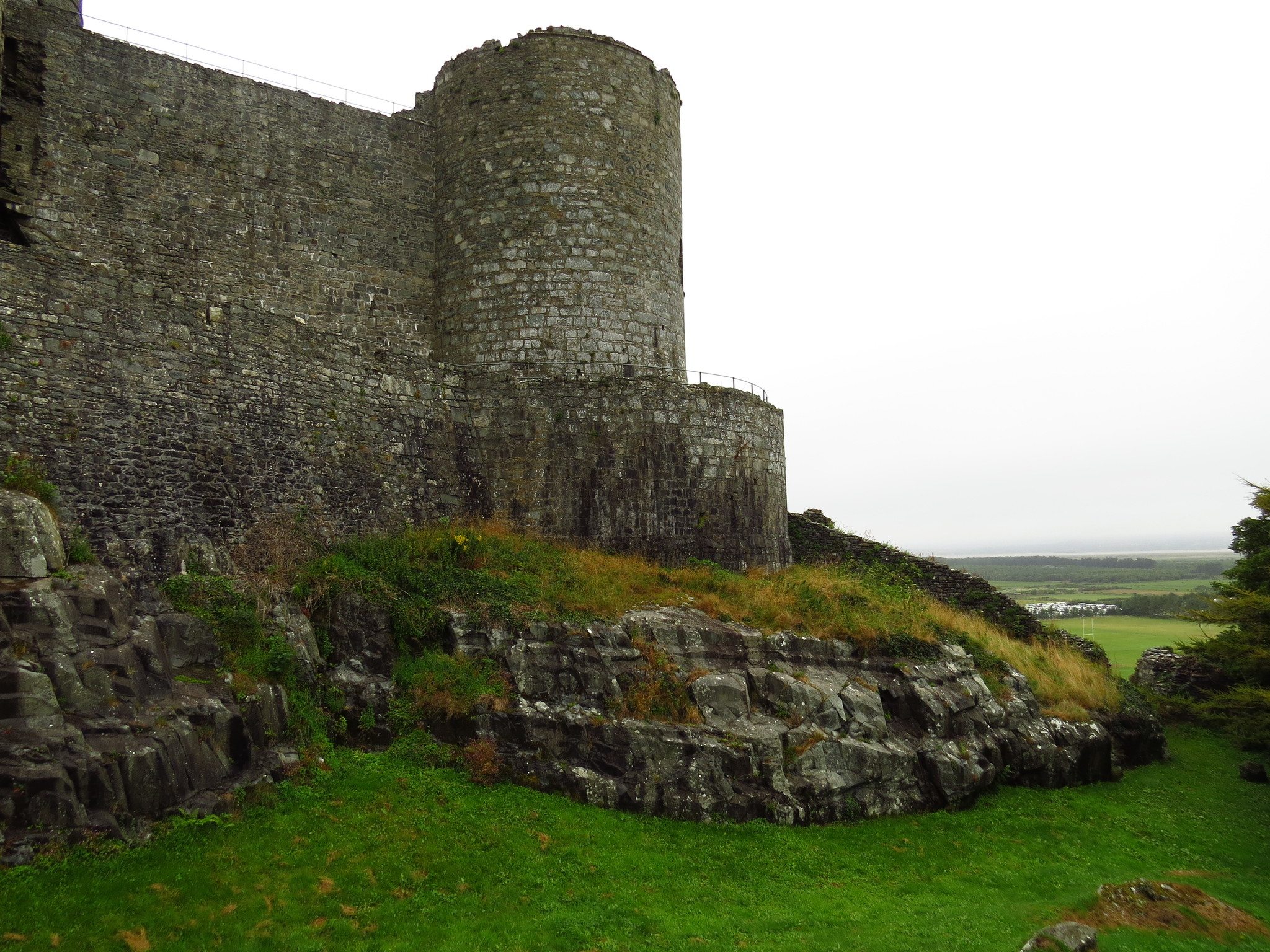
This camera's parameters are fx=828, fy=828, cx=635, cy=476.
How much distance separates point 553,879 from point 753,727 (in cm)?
417

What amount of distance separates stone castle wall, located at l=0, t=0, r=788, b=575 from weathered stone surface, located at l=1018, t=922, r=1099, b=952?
946 cm

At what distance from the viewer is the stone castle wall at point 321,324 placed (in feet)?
37.9

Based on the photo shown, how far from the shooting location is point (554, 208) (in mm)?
19188

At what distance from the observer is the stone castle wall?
37.9ft

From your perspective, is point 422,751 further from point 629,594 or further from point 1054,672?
point 1054,672

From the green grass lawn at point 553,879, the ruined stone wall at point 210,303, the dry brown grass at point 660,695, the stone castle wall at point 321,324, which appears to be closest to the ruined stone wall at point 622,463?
the stone castle wall at point 321,324

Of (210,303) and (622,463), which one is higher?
(210,303)

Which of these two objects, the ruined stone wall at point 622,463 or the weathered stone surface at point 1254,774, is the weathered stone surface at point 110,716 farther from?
the weathered stone surface at point 1254,774

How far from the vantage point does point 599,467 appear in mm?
16703

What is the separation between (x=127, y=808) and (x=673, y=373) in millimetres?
14714

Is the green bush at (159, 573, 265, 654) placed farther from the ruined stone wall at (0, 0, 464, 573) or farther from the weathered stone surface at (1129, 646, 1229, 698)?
the weathered stone surface at (1129, 646, 1229, 698)

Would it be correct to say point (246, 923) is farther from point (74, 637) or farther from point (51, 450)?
point (51, 450)

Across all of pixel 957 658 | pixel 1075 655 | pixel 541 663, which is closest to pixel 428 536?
pixel 541 663

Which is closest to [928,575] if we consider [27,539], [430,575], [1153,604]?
[430,575]
